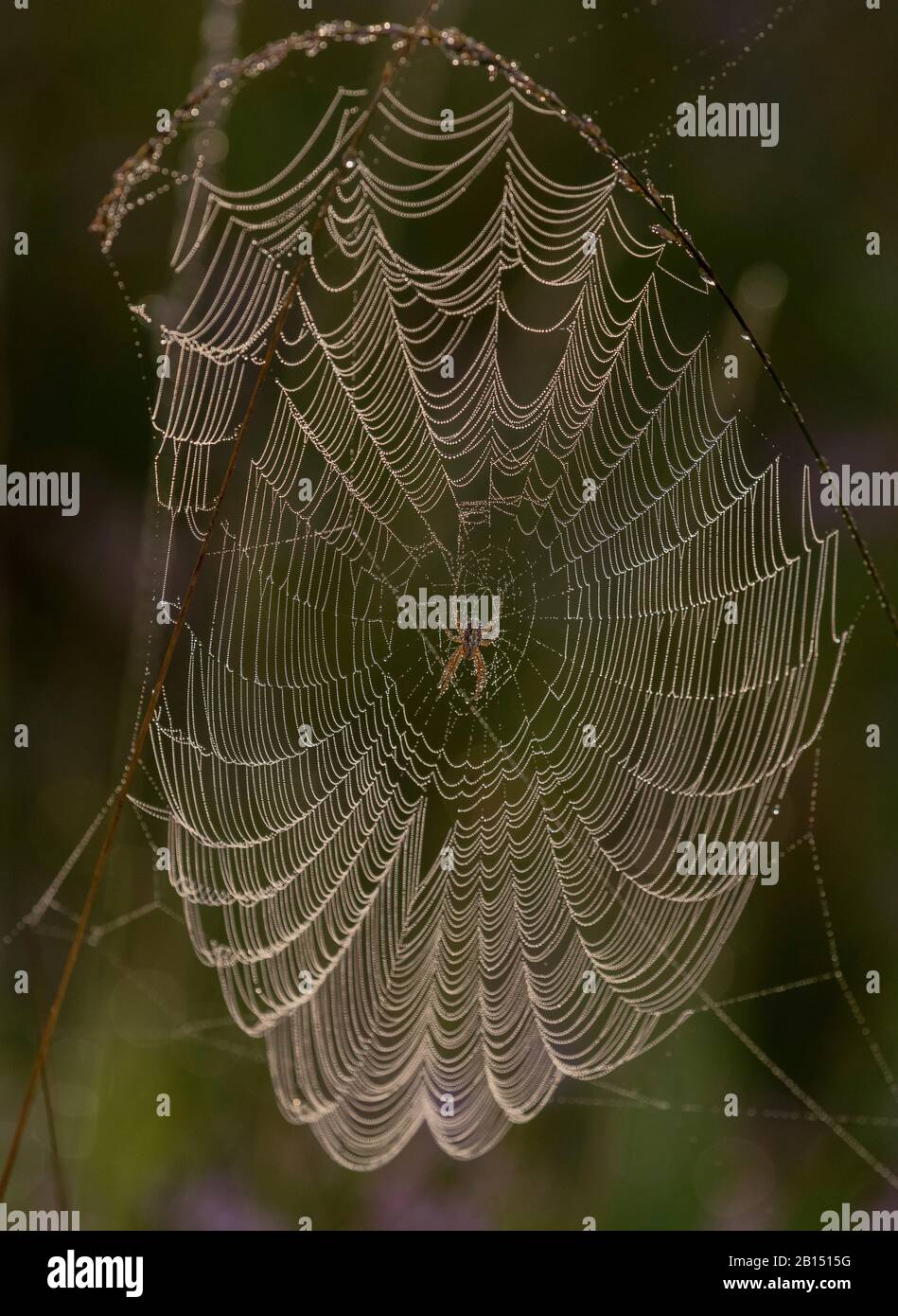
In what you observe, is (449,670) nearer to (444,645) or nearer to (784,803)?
(444,645)

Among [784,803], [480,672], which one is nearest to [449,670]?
[480,672]

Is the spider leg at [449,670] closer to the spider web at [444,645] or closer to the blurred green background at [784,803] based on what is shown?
the spider web at [444,645]

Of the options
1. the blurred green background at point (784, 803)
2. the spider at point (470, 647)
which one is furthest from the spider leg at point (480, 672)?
the blurred green background at point (784, 803)

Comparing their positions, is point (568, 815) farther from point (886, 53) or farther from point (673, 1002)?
point (886, 53)

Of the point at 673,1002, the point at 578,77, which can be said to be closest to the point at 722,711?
the point at 673,1002

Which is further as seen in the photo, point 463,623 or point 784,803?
point 463,623
